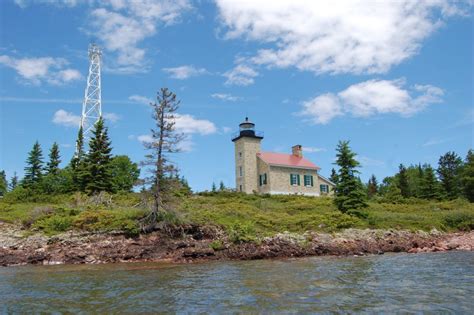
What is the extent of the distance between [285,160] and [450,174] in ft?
74.6

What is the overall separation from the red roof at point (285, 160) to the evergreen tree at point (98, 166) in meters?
17.7

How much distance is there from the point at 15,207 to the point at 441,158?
191 feet

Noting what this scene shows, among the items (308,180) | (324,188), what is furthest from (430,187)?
(308,180)

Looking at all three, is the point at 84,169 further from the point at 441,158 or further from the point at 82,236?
the point at 441,158

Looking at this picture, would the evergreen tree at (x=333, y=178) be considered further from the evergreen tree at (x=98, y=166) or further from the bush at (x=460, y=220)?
the evergreen tree at (x=98, y=166)

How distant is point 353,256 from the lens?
22.5 m

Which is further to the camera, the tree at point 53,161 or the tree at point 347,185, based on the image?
the tree at point 53,161

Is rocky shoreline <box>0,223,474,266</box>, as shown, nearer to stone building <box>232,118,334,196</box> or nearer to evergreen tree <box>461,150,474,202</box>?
stone building <box>232,118,334,196</box>

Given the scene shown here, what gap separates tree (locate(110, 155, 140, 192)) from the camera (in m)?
47.9

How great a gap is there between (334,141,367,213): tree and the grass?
1219mm

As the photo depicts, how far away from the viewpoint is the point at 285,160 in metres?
50.6

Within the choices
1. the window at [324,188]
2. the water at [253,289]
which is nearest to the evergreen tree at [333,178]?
the window at [324,188]

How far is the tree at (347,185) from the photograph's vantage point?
110ft

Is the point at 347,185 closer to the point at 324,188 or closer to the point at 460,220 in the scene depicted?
the point at 460,220
